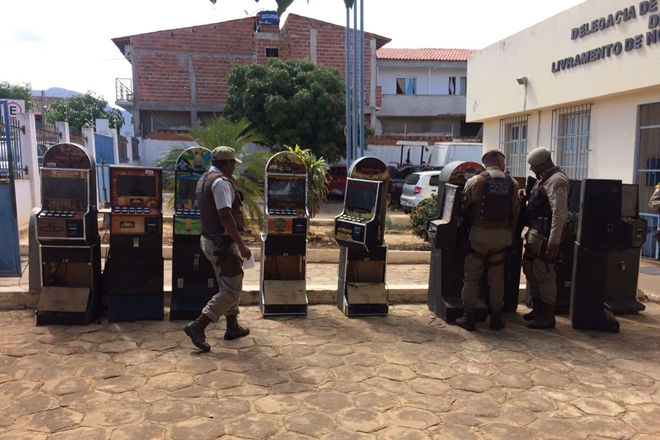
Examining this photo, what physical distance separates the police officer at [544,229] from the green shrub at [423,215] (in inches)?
156

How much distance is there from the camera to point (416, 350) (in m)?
4.97

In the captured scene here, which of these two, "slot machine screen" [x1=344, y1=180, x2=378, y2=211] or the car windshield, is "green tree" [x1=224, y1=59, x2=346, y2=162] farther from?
"slot machine screen" [x1=344, y1=180, x2=378, y2=211]

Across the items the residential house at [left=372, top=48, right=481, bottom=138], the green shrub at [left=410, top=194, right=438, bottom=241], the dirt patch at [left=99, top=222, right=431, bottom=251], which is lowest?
the dirt patch at [left=99, top=222, right=431, bottom=251]

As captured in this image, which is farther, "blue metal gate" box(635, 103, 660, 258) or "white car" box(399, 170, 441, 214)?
"white car" box(399, 170, 441, 214)

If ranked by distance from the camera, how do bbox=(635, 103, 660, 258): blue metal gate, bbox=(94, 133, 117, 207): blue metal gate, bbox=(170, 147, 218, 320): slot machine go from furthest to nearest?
bbox=(94, 133, 117, 207): blue metal gate
bbox=(635, 103, 660, 258): blue metal gate
bbox=(170, 147, 218, 320): slot machine

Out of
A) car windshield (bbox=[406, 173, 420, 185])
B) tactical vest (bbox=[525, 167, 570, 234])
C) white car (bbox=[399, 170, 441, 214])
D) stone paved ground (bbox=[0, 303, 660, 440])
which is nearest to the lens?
stone paved ground (bbox=[0, 303, 660, 440])

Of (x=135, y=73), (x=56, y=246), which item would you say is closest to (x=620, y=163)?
(x=56, y=246)

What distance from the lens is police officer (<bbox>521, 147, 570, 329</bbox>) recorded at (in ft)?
17.0

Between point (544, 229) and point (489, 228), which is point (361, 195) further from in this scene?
point (544, 229)

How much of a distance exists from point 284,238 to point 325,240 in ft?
16.0

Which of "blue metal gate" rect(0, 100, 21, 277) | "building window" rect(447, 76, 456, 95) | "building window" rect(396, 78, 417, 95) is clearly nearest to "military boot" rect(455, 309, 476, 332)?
"blue metal gate" rect(0, 100, 21, 277)

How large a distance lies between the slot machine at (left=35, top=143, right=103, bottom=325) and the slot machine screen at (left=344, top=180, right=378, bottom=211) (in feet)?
9.08

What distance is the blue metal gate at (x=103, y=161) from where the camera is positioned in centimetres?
1339

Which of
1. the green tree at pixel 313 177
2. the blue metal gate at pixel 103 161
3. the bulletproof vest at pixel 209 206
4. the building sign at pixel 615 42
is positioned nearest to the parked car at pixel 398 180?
the green tree at pixel 313 177
